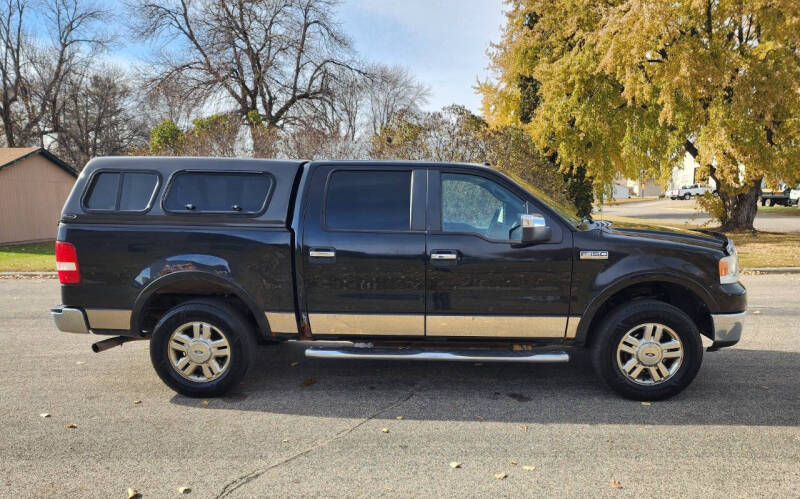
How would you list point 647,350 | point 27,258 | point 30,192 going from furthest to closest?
point 30,192, point 27,258, point 647,350

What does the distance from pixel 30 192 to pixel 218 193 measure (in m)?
23.5

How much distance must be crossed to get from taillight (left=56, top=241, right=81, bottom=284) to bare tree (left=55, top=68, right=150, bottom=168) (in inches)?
1692

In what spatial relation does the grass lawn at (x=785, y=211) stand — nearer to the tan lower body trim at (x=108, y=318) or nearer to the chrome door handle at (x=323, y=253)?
the chrome door handle at (x=323, y=253)

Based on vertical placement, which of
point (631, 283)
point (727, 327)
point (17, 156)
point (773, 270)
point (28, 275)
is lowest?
point (28, 275)

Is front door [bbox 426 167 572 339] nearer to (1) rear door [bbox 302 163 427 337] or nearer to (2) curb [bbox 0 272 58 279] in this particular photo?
(1) rear door [bbox 302 163 427 337]

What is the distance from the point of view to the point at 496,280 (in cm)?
421

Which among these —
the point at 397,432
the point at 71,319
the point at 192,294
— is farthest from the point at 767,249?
the point at 71,319

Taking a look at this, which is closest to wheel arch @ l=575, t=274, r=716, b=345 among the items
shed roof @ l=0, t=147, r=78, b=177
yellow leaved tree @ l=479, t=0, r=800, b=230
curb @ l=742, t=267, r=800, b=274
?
curb @ l=742, t=267, r=800, b=274

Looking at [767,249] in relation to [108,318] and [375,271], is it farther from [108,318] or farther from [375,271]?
[108,318]

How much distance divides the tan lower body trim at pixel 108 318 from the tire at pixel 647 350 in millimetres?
3989

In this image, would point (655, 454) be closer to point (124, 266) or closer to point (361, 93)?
point (124, 266)

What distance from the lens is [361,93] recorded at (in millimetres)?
35312

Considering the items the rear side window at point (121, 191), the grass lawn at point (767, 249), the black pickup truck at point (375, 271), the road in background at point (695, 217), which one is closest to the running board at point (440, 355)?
the black pickup truck at point (375, 271)

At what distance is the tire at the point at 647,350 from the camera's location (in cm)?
416
